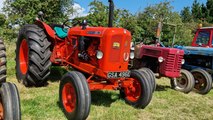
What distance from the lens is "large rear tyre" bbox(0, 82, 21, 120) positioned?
267 cm

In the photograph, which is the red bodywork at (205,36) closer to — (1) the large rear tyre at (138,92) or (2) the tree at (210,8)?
(1) the large rear tyre at (138,92)

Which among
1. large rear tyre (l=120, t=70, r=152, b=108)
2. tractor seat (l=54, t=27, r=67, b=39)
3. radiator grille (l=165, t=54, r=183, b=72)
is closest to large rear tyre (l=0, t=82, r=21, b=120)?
large rear tyre (l=120, t=70, r=152, b=108)

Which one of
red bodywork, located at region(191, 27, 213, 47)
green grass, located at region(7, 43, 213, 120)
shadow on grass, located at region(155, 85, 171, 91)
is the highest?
red bodywork, located at region(191, 27, 213, 47)

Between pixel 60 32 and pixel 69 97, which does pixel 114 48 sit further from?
pixel 60 32

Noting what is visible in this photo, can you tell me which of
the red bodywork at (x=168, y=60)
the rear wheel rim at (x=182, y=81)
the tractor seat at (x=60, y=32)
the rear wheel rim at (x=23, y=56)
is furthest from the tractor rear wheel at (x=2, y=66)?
the rear wheel rim at (x=182, y=81)

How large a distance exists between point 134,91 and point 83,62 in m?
1.14

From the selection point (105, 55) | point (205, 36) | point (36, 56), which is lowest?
point (36, 56)

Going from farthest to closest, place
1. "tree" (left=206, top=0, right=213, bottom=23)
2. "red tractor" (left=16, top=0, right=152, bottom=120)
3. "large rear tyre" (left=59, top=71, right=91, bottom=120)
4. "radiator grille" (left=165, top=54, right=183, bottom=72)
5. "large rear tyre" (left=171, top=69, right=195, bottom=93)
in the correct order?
"tree" (left=206, top=0, right=213, bottom=23) → "large rear tyre" (left=171, top=69, right=195, bottom=93) → "radiator grille" (left=165, top=54, right=183, bottom=72) → "red tractor" (left=16, top=0, right=152, bottom=120) → "large rear tyre" (left=59, top=71, right=91, bottom=120)

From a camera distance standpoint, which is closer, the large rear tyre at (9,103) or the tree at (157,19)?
the large rear tyre at (9,103)

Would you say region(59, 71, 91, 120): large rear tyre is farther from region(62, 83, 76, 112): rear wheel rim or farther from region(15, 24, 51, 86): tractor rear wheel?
region(15, 24, 51, 86): tractor rear wheel

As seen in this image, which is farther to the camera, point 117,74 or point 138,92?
point 138,92

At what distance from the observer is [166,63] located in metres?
7.06

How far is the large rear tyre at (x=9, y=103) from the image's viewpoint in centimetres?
267

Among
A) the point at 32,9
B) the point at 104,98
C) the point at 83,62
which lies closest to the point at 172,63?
the point at 104,98
